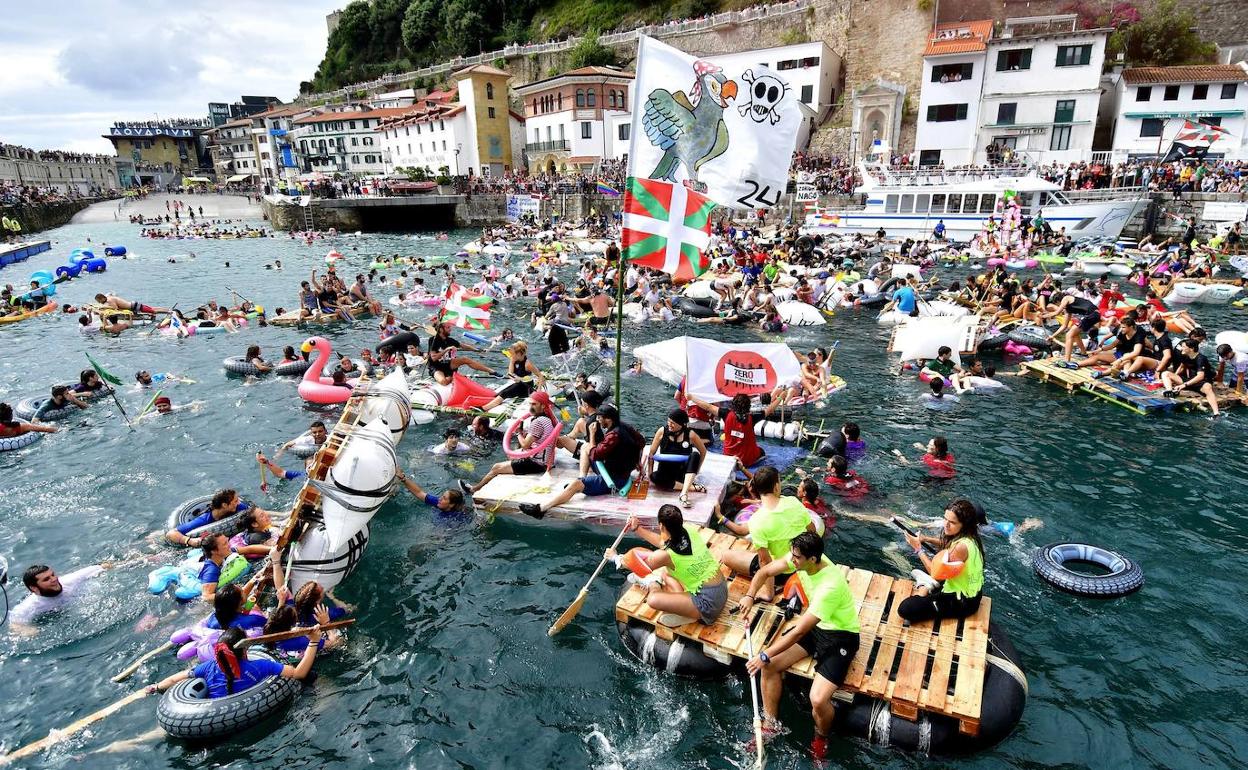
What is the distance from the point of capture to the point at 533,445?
39.7ft

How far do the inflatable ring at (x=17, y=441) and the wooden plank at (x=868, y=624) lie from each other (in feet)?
58.0

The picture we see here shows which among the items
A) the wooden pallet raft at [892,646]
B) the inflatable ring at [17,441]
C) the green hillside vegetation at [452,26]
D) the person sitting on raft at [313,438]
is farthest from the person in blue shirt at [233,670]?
the green hillside vegetation at [452,26]

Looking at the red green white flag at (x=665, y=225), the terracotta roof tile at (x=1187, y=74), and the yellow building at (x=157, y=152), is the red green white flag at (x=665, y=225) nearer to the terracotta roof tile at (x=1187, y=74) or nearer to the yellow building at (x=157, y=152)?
the terracotta roof tile at (x=1187, y=74)

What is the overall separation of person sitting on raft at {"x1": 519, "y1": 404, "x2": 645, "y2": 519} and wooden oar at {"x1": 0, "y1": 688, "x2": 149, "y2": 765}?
532 centimetres

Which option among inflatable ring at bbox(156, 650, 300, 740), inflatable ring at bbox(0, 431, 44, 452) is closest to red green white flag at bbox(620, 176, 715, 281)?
inflatable ring at bbox(156, 650, 300, 740)

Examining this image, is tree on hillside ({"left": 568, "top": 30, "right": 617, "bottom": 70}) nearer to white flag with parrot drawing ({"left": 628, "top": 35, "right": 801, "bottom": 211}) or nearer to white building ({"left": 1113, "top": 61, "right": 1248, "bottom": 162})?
white building ({"left": 1113, "top": 61, "right": 1248, "bottom": 162})

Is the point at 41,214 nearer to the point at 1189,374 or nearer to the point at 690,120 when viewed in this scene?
the point at 690,120

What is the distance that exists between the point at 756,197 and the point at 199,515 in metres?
10.3

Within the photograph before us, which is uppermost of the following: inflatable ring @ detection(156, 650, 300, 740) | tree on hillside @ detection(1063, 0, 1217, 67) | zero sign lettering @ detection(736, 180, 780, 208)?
tree on hillside @ detection(1063, 0, 1217, 67)

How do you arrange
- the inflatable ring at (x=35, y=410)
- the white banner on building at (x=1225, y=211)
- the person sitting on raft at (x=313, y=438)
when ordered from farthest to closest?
the white banner on building at (x=1225, y=211) → the inflatable ring at (x=35, y=410) → the person sitting on raft at (x=313, y=438)

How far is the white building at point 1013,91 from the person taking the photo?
46406mm

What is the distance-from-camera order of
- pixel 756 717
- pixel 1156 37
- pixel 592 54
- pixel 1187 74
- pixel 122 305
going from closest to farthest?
pixel 756 717 < pixel 122 305 < pixel 1187 74 < pixel 1156 37 < pixel 592 54

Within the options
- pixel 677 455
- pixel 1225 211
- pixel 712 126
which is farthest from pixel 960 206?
pixel 677 455

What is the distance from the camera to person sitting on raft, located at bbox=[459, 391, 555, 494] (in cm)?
1181
